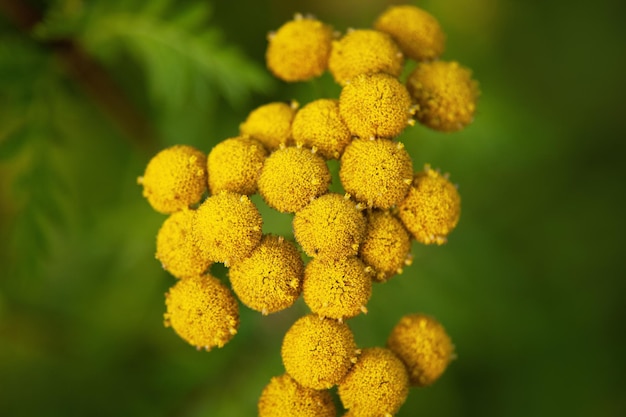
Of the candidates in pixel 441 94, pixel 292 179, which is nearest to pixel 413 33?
pixel 441 94

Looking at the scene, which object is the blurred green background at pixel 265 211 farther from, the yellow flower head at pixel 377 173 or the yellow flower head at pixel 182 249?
the yellow flower head at pixel 182 249

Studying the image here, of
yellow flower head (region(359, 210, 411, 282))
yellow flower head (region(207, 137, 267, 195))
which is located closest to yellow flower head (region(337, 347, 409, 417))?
yellow flower head (region(359, 210, 411, 282))

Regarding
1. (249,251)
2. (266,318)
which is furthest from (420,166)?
(249,251)

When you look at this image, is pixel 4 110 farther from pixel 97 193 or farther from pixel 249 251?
pixel 249 251

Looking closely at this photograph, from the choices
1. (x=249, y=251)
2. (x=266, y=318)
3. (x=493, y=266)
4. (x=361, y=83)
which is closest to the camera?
(x=249, y=251)

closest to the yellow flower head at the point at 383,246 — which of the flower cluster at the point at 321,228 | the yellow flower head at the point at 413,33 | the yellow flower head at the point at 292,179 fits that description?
the flower cluster at the point at 321,228

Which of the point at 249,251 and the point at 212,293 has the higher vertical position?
the point at 249,251

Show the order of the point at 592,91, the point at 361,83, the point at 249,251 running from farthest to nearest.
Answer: the point at 592,91, the point at 361,83, the point at 249,251
